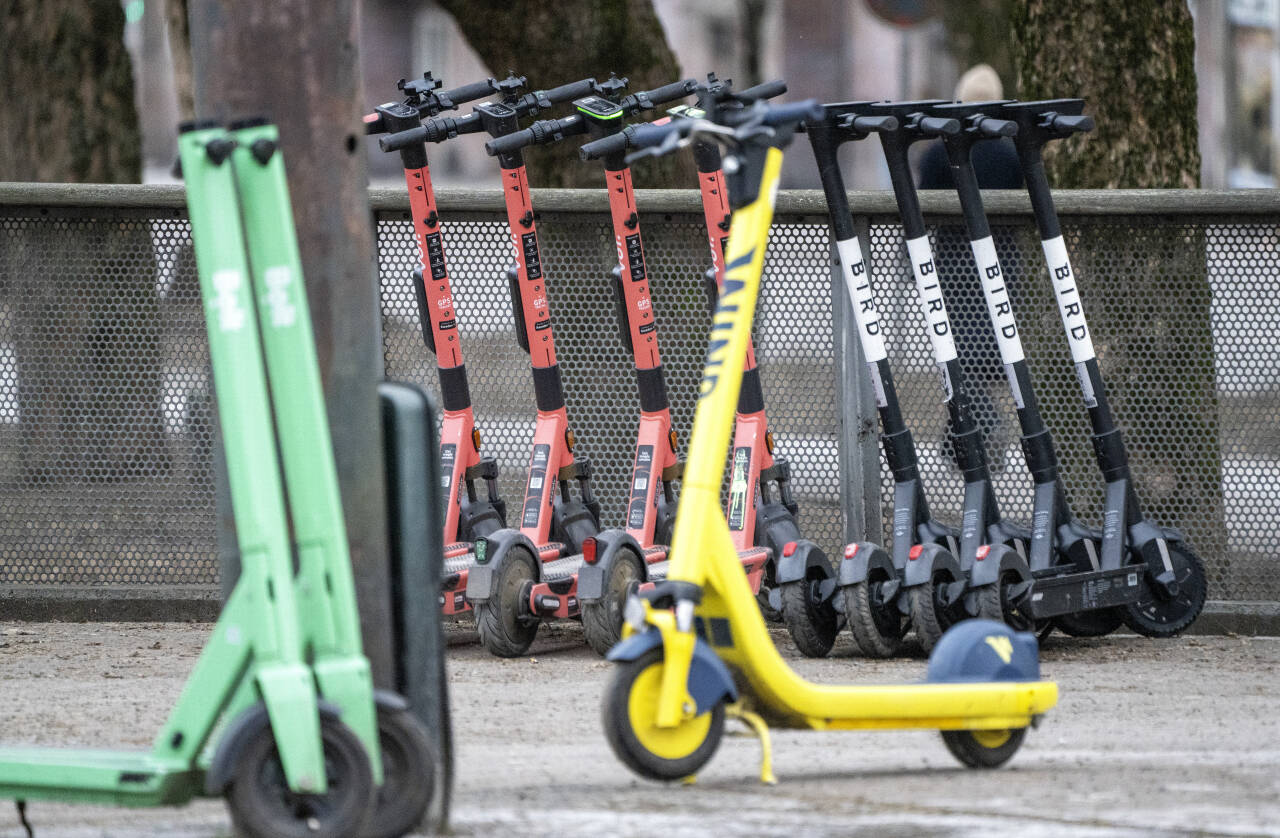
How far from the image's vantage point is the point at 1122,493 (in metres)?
7.30

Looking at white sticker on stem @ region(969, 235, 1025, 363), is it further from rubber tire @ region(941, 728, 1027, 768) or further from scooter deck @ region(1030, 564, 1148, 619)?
rubber tire @ region(941, 728, 1027, 768)

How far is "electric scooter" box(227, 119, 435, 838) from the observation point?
392cm

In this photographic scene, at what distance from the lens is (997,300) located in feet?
23.7

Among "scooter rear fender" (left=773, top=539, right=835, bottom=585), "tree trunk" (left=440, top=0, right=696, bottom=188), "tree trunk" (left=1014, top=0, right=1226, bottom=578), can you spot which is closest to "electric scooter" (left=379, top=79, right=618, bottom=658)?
"scooter rear fender" (left=773, top=539, right=835, bottom=585)

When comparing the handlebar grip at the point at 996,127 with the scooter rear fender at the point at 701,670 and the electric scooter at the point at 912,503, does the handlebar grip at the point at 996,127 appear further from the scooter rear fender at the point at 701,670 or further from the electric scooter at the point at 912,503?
the scooter rear fender at the point at 701,670

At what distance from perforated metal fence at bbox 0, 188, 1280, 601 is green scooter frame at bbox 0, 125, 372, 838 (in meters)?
4.28

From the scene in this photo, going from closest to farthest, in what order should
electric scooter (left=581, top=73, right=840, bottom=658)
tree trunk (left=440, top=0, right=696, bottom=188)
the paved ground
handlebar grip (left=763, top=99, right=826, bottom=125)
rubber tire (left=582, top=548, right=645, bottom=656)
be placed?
1. the paved ground
2. handlebar grip (left=763, top=99, right=826, bottom=125)
3. rubber tire (left=582, top=548, right=645, bottom=656)
4. electric scooter (left=581, top=73, right=840, bottom=658)
5. tree trunk (left=440, top=0, right=696, bottom=188)

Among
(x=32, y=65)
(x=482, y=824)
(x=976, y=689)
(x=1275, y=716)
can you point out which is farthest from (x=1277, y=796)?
(x=32, y=65)

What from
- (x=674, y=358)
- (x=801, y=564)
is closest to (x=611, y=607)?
(x=801, y=564)

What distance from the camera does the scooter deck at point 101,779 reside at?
3.87m

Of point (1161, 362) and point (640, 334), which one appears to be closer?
point (640, 334)

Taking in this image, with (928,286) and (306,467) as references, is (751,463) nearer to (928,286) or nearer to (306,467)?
(928,286)

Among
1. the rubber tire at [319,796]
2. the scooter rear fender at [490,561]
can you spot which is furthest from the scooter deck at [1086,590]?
the rubber tire at [319,796]

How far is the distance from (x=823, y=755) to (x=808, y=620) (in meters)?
1.86
